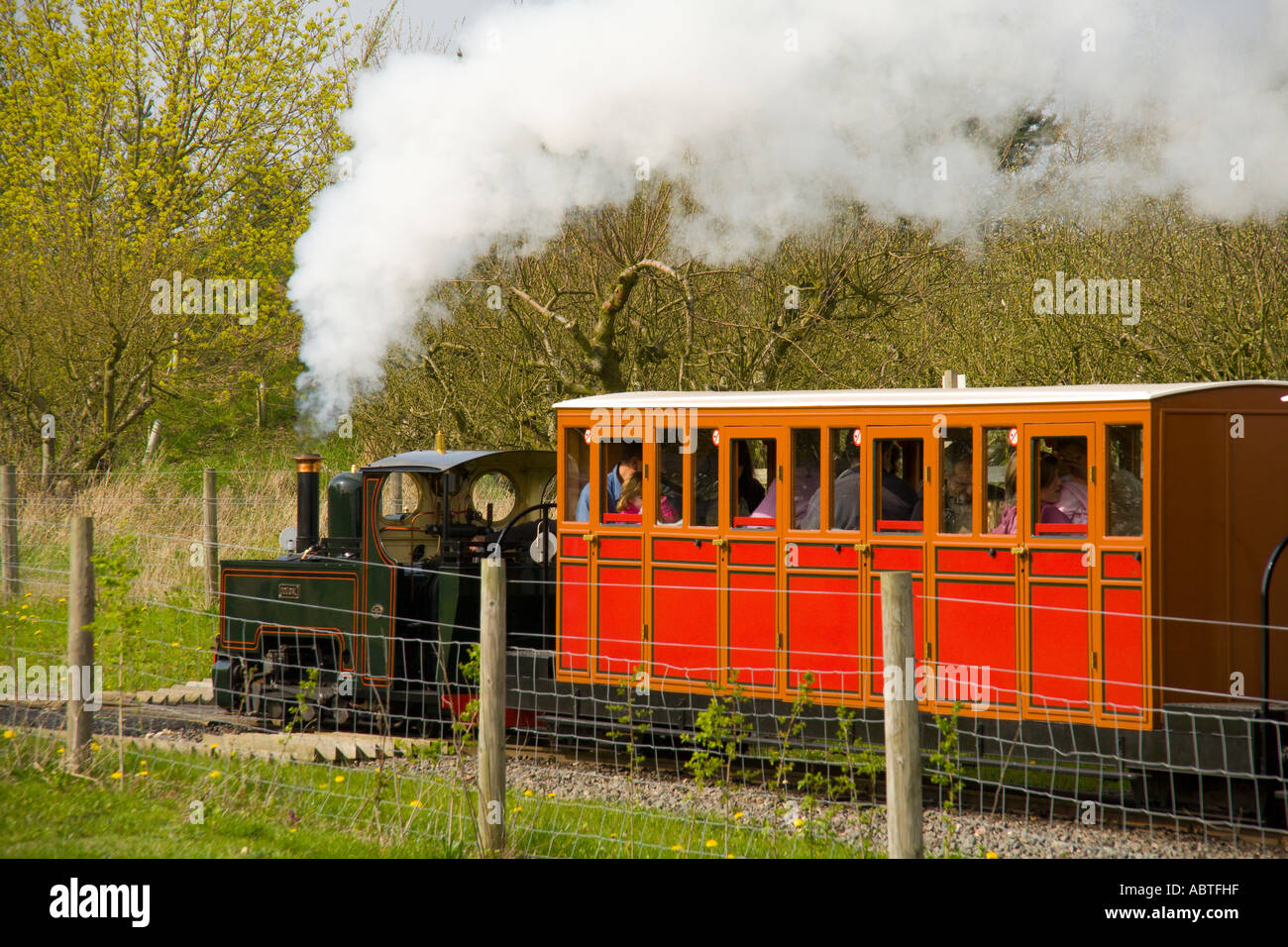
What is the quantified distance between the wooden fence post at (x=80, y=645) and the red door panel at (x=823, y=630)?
14.3 ft

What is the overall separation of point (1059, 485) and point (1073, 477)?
3.9 inches

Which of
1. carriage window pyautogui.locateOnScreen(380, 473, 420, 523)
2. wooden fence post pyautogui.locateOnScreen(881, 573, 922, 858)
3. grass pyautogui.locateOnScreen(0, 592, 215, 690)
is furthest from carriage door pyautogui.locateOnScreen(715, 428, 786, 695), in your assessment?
grass pyautogui.locateOnScreen(0, 592, 215, 690)

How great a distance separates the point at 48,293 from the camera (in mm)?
18422

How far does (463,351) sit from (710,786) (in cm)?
994

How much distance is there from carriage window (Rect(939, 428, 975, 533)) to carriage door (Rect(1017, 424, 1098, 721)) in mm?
363

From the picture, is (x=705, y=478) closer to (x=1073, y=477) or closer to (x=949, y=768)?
(x=1073, y=477)

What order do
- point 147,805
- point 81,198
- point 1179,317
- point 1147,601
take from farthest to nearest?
point 81,198 → point 1179,317 → point 1147,601 → point 147,805

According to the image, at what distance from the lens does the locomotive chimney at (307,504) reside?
33.7 ft

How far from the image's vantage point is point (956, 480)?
779cm

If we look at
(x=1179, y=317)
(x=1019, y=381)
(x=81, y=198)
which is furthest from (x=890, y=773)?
(x=81, y=198)

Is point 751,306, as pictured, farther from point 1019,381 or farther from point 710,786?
point 710,786

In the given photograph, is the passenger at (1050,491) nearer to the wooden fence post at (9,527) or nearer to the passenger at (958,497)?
the passenger at (958,497)

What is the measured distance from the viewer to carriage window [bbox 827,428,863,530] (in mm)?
8055

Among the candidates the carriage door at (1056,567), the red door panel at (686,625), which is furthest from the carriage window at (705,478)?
the carriage door at (1056,567)
